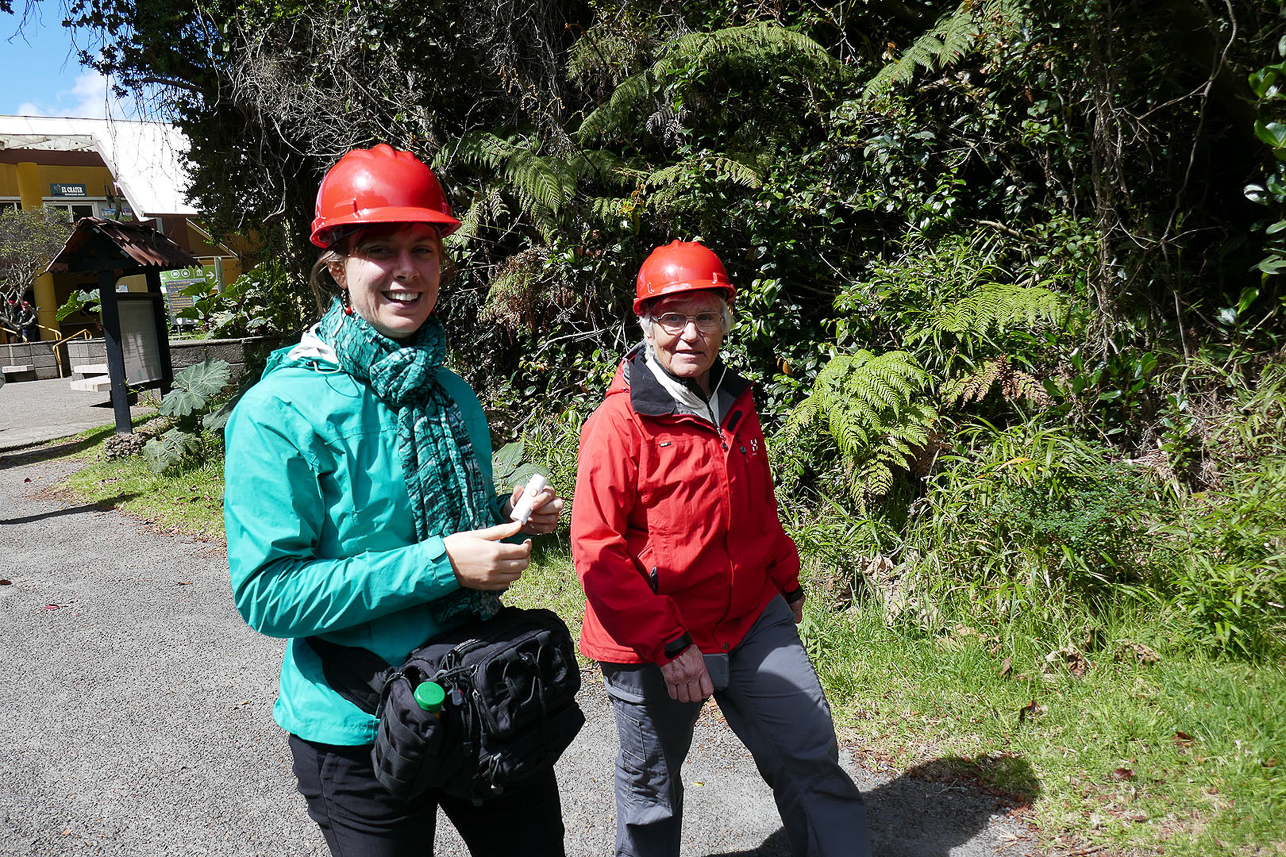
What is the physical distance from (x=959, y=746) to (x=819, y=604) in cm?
121

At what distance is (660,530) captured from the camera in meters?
2.67

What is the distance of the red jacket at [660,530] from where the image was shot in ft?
8.41

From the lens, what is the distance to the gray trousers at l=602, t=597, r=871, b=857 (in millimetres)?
2609

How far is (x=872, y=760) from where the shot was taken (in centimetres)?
374

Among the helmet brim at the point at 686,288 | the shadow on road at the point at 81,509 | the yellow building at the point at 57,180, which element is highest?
the yellow building at the point at 57,180

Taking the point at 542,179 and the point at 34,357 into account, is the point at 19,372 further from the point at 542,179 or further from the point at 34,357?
the point at 542,179

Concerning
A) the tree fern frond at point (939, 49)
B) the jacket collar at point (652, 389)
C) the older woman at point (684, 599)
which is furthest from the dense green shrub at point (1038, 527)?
the tree fern frond at point (939, 49)

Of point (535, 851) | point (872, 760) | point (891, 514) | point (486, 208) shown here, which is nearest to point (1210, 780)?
point (872, 760)

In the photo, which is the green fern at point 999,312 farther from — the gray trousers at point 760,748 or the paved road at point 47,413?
the paved road at point 47,413

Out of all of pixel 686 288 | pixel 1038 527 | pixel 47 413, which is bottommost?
pixel 47 413

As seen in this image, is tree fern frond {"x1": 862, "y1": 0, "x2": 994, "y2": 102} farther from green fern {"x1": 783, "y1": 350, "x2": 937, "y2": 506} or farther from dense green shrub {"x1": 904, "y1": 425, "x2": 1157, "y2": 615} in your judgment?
dense green shrub {"x1": 904, "y1": 425, "x2": 1157, "y2": 615}

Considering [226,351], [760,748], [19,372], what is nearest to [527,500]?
[760,748]

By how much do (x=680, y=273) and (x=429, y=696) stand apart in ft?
5.20

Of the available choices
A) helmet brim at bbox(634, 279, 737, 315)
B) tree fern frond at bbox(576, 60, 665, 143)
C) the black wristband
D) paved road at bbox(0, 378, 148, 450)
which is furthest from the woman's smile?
paved road at bbox(0, 378, 148, 450)
